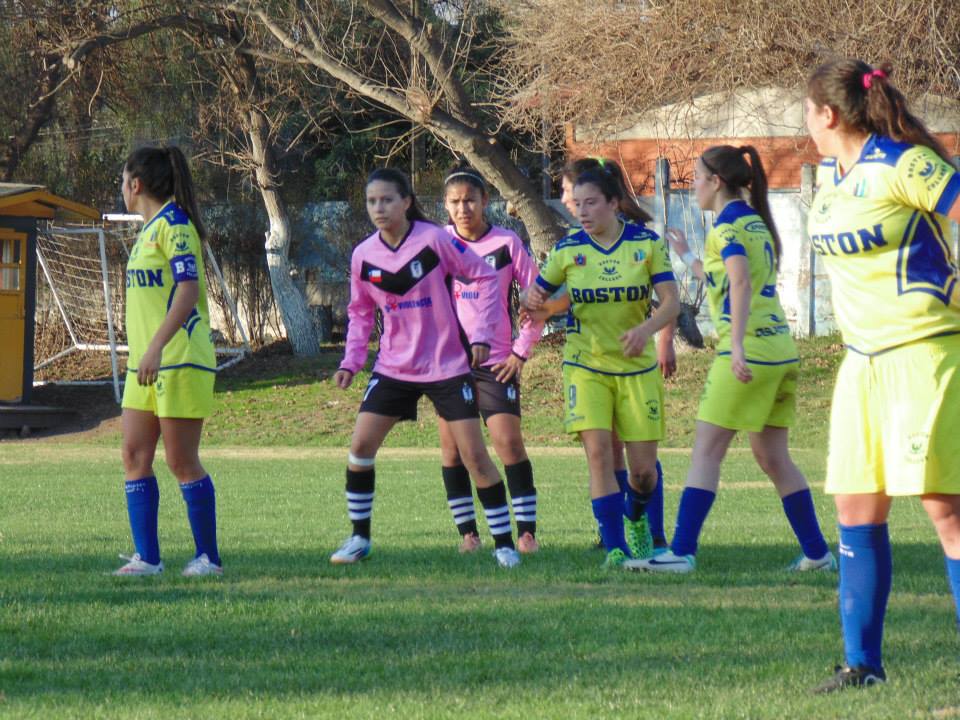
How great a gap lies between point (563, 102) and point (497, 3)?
2226 millimetres

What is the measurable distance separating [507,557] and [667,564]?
878 millimetres

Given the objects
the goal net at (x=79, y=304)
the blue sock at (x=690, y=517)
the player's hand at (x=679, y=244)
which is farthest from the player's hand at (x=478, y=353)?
the goal net at (x=79, y=304)

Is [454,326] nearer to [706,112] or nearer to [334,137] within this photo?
[706,112]

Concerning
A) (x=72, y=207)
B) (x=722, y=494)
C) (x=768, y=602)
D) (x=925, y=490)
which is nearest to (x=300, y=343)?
(x=72, y=207)

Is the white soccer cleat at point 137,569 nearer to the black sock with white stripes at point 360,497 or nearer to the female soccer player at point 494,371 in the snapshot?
the black sock with white stripes at point 360,497

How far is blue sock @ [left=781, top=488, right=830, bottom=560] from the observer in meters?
6.99

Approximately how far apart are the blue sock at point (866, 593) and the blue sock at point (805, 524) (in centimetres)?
256

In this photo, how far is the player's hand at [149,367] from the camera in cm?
642

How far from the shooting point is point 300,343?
27.5 m

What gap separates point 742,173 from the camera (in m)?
6.82

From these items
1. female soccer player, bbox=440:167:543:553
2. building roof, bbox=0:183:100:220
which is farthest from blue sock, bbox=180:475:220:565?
building roof, bbox=0:183:100:220

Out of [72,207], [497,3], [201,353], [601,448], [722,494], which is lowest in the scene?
[722,494]

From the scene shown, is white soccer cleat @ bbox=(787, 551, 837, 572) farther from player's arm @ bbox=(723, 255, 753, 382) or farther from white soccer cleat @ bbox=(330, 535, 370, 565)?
white soccer cleat @ bbox=(330, 535, 370, 565)

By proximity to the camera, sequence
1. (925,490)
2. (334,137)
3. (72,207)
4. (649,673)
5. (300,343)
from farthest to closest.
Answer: (334,137) < (300,343) < (72,207) < (649,673) < (925,490)
